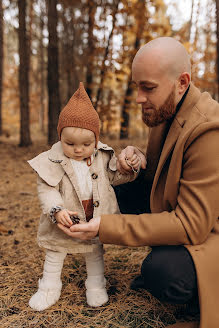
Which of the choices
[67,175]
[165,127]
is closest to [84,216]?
[67,175]

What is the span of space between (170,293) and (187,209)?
1.70 ft

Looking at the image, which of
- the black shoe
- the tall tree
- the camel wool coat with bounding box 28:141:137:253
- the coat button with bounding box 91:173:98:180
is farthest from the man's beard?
the tall tree

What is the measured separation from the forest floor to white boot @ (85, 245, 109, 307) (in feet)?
0.20

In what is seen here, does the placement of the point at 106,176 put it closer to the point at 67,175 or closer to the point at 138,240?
the point at 67,175

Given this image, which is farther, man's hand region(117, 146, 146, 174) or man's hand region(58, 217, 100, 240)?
man's hand region(117, 146, 146, 174)

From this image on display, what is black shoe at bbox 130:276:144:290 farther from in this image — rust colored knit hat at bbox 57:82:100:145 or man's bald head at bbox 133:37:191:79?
man's bald head at bbox 133:37:191:79

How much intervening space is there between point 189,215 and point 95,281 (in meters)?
1.01

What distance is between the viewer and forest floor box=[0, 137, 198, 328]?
6.94 ft

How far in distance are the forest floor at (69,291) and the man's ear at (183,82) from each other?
1.56 m

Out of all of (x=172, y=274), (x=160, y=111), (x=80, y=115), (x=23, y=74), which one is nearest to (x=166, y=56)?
(x=160, y=111)

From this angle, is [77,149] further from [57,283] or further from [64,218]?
[57,283]

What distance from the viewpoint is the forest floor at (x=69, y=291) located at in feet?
6.94

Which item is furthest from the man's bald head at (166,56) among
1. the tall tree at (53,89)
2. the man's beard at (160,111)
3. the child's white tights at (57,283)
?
the tall tree at (53,89)

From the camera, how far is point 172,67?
1910mm
